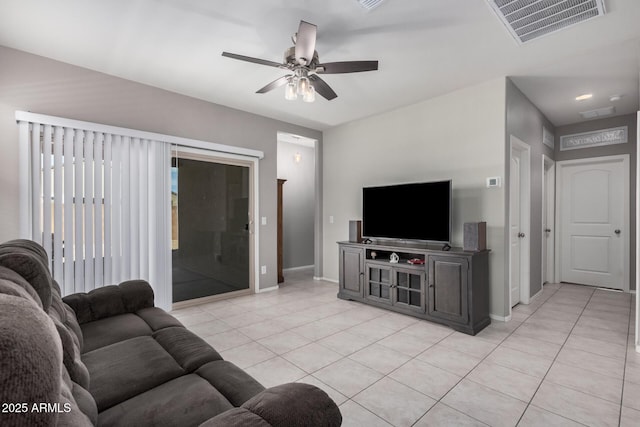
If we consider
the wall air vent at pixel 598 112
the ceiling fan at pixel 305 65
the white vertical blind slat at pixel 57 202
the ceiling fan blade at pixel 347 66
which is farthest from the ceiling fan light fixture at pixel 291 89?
the wall air vent at pixel 598 112

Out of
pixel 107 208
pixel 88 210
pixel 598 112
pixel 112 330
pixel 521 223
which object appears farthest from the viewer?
pixel 598 112

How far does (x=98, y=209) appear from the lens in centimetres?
321

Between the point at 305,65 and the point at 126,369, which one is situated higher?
the point at 305,65

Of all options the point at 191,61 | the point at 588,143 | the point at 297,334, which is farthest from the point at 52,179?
the point at 588,143

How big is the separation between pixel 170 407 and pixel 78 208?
286 centimetres

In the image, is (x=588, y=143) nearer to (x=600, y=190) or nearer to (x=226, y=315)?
(x=600, y=190)

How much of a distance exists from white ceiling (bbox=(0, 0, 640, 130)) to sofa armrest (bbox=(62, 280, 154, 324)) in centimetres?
213

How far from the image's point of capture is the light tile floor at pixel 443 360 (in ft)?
6.12

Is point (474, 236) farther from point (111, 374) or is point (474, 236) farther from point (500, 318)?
point (111, 374)

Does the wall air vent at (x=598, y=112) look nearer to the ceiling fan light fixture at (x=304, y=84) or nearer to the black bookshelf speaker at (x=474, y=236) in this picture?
the black bookshelf speaker at (x=474, y=236)

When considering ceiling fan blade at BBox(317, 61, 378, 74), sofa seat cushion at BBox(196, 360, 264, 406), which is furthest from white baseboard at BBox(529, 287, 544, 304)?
sofa seat cushion at BBox(196, 360, 264, 406)

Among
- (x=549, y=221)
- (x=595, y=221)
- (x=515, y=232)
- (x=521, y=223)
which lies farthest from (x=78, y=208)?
(x=595, y=221)

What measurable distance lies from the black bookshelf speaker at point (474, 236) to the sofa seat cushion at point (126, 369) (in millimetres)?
2956

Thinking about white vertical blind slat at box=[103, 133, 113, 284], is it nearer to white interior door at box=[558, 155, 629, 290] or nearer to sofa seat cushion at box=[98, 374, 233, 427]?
sofa seat cushion at box=[98, 374, 233, 427]
